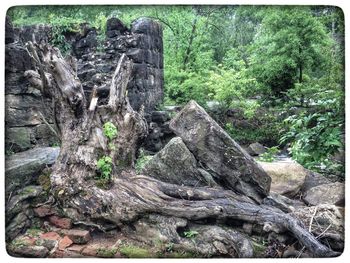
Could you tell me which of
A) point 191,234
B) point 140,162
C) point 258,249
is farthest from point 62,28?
point 258,249

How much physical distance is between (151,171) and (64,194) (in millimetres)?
1067

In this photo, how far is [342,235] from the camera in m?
4.00

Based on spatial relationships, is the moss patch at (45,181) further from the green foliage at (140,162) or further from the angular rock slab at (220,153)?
the angular rock slab at (220,153)

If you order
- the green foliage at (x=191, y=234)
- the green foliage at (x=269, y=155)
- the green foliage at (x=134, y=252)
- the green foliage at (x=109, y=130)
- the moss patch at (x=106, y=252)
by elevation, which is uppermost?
the green foliage at (x=109, y=130)

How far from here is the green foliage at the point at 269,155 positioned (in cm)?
570

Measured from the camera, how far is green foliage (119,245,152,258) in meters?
3.85

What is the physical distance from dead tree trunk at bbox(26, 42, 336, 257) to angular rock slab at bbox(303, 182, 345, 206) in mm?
605

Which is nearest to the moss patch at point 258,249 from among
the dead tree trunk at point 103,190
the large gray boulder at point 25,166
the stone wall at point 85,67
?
the dead tree trunk at point 103,190

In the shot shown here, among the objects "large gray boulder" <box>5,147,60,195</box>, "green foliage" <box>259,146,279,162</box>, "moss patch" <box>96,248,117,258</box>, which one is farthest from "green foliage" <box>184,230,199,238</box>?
"green foliage" <box>259,146,279,162</box>

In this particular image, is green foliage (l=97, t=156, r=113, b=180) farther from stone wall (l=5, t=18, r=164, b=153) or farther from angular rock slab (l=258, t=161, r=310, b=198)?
angular rock slab (l=258, t=161, r=310, b=198)

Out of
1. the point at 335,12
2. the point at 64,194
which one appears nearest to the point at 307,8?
the point at 335,12

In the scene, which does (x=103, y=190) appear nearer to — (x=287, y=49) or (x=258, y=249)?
(x=258, y=249)

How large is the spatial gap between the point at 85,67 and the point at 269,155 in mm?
3975

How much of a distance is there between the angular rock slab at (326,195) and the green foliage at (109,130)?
2.52m
